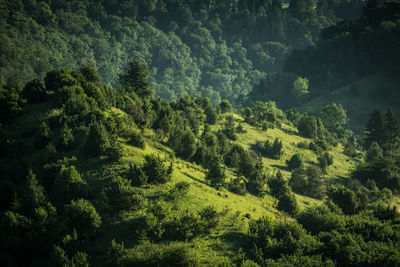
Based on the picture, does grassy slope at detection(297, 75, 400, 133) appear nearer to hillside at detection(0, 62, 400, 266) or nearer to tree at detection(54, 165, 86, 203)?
hillside at detection(0, 62, 400, 266)

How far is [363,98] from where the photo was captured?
124m

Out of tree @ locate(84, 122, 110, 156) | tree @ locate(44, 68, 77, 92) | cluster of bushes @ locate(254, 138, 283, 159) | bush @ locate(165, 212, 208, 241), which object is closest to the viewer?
bush @ locate(165, 212, 208, 241)

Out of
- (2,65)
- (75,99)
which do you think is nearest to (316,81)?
(75,99)

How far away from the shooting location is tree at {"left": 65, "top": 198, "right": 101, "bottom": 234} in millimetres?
19203

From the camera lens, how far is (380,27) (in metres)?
126

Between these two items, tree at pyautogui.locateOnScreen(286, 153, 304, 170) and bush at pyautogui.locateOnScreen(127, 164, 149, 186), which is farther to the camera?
tree at pyautogui.locateOnScreen(286, 153, 304, 170)

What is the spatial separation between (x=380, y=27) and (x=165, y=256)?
156 m

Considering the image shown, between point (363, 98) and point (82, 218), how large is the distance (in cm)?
13968

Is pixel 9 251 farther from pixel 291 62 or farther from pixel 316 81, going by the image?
pixel 291 62

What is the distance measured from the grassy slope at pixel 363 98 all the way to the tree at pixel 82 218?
115 m

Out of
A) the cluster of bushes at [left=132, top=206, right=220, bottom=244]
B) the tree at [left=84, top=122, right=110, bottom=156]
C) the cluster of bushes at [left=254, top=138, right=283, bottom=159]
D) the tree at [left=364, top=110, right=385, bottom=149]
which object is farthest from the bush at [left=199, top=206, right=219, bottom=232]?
the tree at [left=364, top=110, right=385, bottom=149]

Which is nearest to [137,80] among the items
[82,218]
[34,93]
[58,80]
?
[58,80]

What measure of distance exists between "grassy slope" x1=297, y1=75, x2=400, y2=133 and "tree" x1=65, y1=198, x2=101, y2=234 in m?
115

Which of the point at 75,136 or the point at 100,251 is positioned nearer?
the point at 100,251
